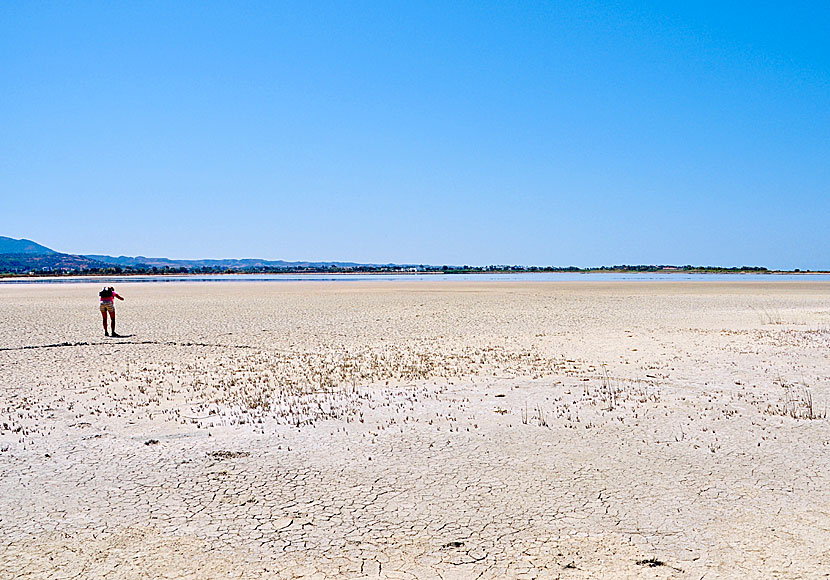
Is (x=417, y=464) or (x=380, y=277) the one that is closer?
(x=417, y=464)

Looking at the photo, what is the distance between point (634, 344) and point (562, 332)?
3.74 m

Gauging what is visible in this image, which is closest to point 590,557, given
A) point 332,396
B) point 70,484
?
point 70,484

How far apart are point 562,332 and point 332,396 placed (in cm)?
1252

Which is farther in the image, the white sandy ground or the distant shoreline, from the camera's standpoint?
the distant shoreline

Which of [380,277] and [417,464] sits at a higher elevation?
[380,277]

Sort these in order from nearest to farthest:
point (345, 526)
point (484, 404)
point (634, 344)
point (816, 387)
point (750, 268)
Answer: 1. point (345, 526)
2. point (484, 404)
3. point (816, 387)
4. point (634, 344)
5. point (750, 268)

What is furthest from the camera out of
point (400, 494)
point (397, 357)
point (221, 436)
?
point (397, 357)

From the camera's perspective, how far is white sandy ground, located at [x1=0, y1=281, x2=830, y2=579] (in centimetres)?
586

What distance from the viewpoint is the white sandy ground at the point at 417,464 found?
586 centimetres

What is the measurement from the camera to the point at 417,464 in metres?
8.35

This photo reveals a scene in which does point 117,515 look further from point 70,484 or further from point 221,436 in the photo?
point 221,436

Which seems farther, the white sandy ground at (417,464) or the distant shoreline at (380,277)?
the distant shoreline at (380,277)

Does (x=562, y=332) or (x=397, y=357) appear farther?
(x=562, y=332)

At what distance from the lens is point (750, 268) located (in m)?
174
